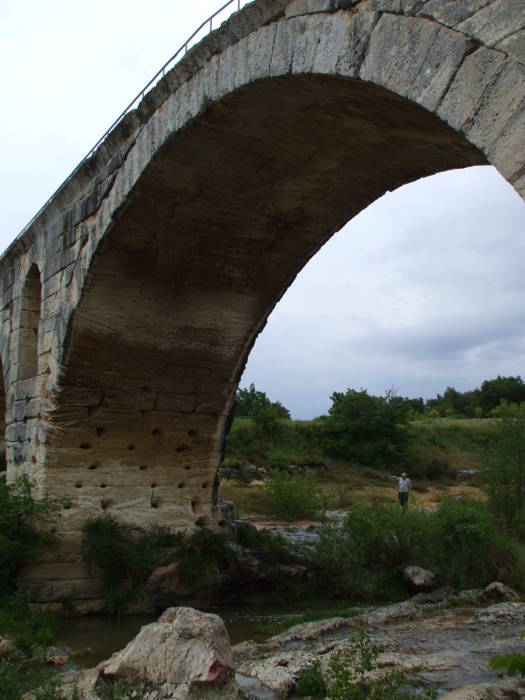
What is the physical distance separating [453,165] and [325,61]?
80.3 inches

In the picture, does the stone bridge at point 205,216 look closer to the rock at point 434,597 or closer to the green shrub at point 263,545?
the green shrub at point 263,545

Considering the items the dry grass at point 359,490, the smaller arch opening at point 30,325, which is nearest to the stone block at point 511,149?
the smaller arch opening at point 30,325

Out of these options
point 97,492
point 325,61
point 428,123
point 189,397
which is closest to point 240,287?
point 189,397

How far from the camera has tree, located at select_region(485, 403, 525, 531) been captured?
11.2 meters

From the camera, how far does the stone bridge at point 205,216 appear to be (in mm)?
3557

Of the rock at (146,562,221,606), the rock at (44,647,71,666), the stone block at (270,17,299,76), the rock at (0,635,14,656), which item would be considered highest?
the stone block at (270,17,299,76)

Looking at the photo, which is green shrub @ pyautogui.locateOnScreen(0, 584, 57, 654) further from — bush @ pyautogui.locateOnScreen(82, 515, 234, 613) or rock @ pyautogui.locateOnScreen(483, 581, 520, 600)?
rock @ pyautogui.locateOnScreen(483, 581, 520, 600)

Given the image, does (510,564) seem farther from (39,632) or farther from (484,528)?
(39,632)

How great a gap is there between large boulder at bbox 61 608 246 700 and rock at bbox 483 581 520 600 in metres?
4.88

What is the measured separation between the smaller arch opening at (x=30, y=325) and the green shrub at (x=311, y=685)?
5.37 meters

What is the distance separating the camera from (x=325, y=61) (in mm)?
4305

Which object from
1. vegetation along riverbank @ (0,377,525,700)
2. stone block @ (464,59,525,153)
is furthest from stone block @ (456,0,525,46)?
vegetation along riverbank @ (0,377,525,700)

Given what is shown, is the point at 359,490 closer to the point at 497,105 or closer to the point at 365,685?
the point at 365,685

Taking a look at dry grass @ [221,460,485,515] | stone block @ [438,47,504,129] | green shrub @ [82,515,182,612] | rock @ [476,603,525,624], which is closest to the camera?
stone block @ [438,47,504,129]
